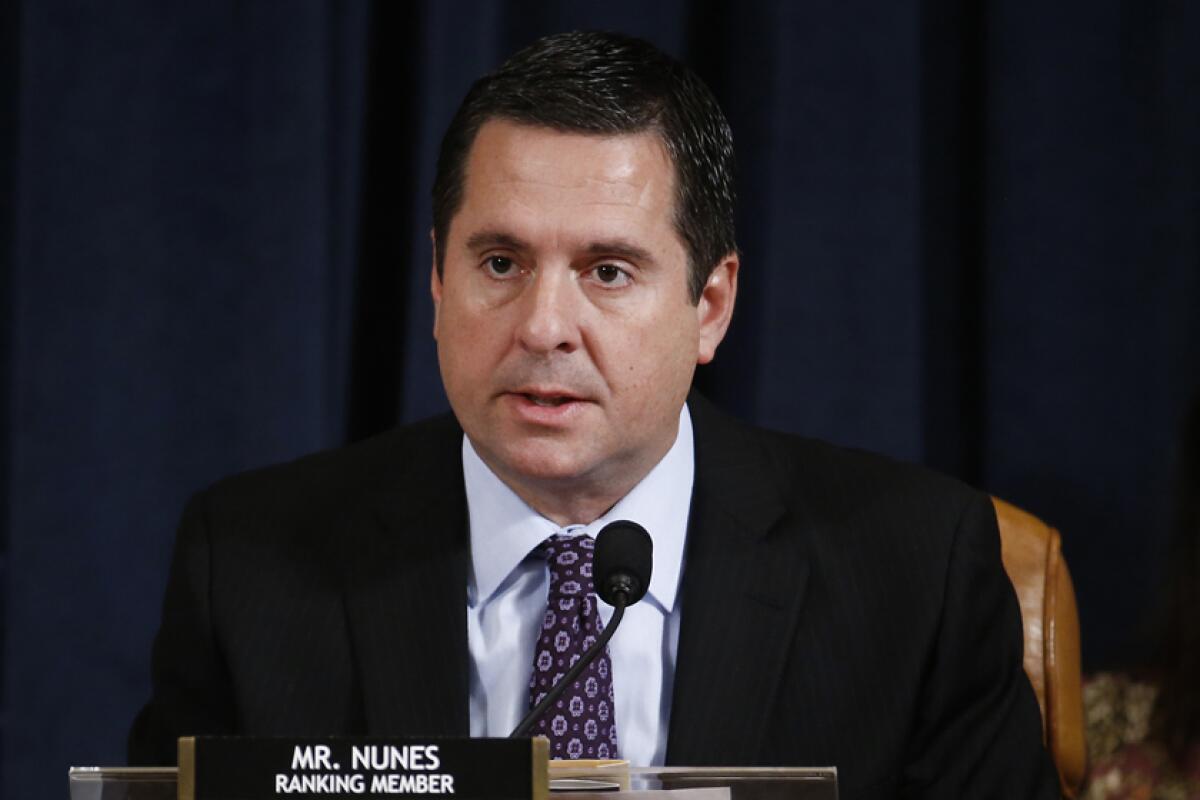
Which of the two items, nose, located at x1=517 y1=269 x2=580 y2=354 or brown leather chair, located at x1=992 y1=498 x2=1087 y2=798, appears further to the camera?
brown leather chair, located at x1=992 y1=498 x2=1087 y2=798

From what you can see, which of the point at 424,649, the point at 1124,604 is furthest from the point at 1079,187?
the point at 424,649

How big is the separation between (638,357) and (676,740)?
1.21 ft

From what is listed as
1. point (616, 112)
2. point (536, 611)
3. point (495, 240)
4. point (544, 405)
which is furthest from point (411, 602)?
point (616, 112)

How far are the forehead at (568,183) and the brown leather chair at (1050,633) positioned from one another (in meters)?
0.63

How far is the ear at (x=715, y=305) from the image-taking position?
156 cm

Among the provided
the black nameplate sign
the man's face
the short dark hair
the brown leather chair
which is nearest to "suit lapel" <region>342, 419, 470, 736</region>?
the man's face

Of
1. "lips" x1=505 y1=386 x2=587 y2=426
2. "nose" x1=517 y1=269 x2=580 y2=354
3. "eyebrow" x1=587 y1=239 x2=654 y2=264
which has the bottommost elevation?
"lips" x1=505 y1=386 x2=587 y2=426

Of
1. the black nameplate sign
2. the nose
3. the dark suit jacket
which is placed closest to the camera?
the black nameplate sign

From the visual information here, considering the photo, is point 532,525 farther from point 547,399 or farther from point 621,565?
point 621,565

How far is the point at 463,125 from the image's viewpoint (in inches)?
58.5

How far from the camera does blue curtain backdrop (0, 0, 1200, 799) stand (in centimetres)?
210

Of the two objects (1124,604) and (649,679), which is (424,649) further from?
(1124,604)

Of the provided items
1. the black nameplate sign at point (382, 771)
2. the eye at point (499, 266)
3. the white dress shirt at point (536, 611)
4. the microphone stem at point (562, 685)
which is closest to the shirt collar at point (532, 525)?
the white dress shirt at point (536, 611)

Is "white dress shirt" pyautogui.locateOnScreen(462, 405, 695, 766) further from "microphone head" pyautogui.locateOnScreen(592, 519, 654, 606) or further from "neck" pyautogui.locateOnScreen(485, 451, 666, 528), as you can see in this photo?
"microphone head" pyautogui.locateOnScreen(592, 519, 654, 606)
